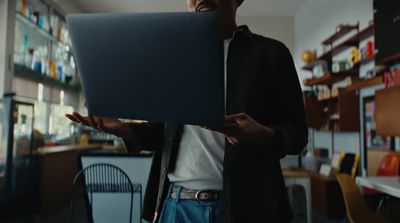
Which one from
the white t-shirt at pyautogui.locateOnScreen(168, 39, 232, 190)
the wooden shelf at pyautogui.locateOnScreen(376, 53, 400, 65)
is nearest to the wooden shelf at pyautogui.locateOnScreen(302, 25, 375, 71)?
the wooden shelf at pyautogui.locateOnScreen(376, 53, 400, 65)

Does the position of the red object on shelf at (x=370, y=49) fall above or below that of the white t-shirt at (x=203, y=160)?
above

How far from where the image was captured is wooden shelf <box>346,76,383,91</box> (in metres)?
3.57

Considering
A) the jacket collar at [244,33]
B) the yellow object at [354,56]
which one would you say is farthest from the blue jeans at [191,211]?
the yellow object at [354,56]

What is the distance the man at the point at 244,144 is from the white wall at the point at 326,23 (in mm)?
3568

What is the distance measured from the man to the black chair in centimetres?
174

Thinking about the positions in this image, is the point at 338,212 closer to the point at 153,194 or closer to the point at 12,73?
the point at 153,194

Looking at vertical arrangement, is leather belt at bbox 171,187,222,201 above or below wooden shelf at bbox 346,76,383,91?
below

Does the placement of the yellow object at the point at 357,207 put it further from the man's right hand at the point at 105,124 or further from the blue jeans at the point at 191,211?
the man's right hand at the point at 105,124

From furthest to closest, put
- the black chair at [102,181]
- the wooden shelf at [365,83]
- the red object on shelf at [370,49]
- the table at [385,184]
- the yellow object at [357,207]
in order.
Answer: the red object on shelf at [370,49] < the wooden shelf at [365,83] < the black chair at [102,181] < the yellow object at [357,207] < the table at [385,184]

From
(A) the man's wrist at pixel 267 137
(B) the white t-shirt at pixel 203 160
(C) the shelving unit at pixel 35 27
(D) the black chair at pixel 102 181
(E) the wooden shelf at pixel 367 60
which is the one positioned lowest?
(D) the black chair at pixel 102 181

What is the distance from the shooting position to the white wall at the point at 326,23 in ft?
14.1

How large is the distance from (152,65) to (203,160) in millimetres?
369

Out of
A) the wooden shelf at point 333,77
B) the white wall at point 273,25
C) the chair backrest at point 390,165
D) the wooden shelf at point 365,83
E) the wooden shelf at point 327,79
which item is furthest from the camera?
the white wall at point 273,25

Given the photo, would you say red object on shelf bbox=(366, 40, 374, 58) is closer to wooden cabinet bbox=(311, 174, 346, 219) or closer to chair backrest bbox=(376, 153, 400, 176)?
chair backrest bbox=(376, 153, 400, 176)
